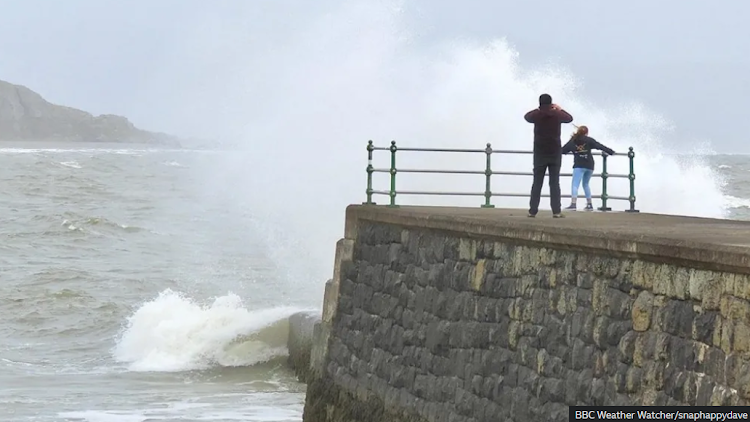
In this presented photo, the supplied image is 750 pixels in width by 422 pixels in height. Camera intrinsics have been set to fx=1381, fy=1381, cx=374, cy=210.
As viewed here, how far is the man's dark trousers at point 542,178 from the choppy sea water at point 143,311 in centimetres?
401

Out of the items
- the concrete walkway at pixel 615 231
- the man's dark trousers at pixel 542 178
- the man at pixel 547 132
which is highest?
the man at pixel 547 132

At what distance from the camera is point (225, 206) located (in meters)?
45.3

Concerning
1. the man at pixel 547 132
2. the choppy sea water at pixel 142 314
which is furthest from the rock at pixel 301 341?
the man at pixel 547 132

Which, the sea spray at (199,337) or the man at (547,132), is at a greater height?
the man at (547,132)

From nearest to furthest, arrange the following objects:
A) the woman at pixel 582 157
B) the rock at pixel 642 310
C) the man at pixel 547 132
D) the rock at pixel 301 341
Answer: the rock at pixel 642 310
the man at pixel 547 132
the woman at pixel 582 157
the rock at pixel 301 341

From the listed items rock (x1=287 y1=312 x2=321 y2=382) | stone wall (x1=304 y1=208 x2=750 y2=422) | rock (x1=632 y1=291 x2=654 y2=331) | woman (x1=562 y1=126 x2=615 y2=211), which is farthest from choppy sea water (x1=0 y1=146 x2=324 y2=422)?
rock (x1=632 y1=291 x2=654 y2=331)

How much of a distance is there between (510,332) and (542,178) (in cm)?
273

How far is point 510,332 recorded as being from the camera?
9930 millimetres

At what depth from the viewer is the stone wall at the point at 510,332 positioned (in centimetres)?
757

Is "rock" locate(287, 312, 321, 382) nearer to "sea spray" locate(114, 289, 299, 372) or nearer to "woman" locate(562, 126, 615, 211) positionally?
"sea spray" locate(114, 289, 299, 372)

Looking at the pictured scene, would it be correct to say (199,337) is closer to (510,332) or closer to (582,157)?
(582,157)

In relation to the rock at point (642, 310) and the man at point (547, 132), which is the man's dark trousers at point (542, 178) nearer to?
the man at point (547, 132)

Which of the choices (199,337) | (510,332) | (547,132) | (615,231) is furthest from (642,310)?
(199,337)

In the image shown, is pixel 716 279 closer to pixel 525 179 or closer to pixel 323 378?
pixel 323 378
